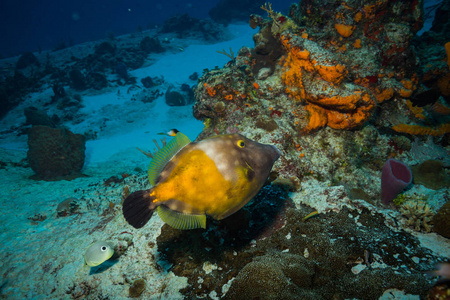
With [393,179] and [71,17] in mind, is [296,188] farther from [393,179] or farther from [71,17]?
[71,17]

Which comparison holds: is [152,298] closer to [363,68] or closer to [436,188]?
[436,188]

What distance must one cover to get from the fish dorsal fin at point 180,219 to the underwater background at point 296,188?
0.60 meters

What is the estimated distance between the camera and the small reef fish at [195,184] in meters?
1.85

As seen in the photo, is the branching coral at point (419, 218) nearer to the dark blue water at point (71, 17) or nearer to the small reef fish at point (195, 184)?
the small reef fish at point (195, 184)

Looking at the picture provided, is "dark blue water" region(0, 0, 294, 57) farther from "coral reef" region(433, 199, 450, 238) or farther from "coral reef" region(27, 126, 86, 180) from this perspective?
"coral reef" region(433, 199, 450, 238)

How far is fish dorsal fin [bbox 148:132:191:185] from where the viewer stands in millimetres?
1943

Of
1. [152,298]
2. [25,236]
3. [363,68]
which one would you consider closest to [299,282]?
[152,298]

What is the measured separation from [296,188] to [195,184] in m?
2.75

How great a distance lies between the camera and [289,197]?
3.70 metres

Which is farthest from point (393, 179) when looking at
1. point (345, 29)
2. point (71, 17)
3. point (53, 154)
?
point (71, 17)

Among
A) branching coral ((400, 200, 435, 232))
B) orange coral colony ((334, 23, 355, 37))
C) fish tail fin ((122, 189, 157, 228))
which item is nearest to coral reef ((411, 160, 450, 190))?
branching coral ((400, 200, 435, 232))

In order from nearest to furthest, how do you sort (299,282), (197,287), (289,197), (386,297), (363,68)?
1. (386,297)
2. (299,282)
3. (197,287)
4. (289,197)
5. (363,68)

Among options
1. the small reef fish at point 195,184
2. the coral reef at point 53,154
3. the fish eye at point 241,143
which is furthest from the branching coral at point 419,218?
the coral reef at point 53,154

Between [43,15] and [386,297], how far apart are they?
15289cm
